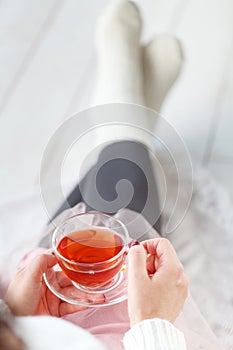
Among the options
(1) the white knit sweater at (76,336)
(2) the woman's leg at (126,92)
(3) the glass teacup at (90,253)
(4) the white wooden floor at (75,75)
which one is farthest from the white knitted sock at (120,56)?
(1) the white knit sweater at (76,336)

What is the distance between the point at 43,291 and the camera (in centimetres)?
63


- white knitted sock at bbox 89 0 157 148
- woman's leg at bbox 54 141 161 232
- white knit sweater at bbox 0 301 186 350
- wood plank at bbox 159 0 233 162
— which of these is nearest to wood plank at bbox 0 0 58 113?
white knitted sock at bbox 89 0 157 148

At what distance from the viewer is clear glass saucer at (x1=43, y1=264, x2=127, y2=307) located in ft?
2.06

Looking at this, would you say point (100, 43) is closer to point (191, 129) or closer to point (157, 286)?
point (191, 129)

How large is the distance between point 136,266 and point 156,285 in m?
0.03

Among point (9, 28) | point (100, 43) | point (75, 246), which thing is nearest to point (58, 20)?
point (9, 28)

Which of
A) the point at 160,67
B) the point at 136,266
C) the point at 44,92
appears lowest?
the point at 44,92

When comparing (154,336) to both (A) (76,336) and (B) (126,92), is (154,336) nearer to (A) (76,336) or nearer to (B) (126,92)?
(A) (76,336)

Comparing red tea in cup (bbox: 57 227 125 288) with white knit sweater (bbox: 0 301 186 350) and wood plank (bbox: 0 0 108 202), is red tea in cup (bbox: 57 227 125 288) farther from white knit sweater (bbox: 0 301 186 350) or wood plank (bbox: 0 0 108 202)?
wood plank (bbox: 0 0 108 202)

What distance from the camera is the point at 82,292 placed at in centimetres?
64

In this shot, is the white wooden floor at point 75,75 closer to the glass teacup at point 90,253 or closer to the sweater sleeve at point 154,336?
the glass teacup at point 90,253

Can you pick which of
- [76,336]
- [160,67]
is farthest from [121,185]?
[160,67]

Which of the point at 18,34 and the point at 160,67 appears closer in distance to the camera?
the point at 160,67

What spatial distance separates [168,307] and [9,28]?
1.01 meters
